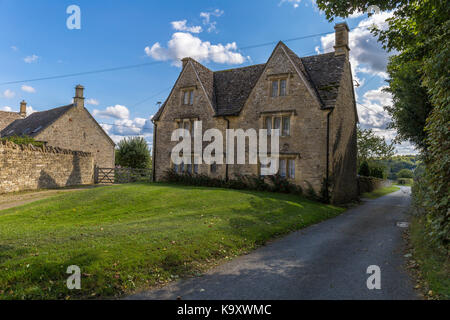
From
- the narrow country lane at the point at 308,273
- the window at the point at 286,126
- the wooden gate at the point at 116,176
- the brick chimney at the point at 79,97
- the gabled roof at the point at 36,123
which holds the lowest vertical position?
the narrow country lane at the point at 308,273

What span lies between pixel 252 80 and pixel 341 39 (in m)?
7.36

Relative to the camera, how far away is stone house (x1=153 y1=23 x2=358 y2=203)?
19984 mm

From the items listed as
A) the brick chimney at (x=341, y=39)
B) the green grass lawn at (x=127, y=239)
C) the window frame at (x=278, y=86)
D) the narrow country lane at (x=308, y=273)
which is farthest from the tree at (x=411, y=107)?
the narrow country lane at (x=308, y=273)

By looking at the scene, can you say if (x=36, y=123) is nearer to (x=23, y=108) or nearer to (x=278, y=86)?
(x=23, y=108)

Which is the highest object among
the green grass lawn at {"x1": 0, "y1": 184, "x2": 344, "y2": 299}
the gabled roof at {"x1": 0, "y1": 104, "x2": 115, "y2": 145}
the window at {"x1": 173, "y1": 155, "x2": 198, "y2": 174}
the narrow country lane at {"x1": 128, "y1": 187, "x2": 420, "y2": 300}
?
the gabled roof at {"x1": 0, "y1": 104, "x2": 115, "y2": 145}

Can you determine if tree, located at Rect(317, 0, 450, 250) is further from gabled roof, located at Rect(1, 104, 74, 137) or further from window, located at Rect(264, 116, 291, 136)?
gabled roof, located at Rect(1, 104, 74, 137)

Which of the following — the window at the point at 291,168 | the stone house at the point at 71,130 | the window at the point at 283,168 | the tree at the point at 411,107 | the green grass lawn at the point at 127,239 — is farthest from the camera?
the stone house at the point at 71,130

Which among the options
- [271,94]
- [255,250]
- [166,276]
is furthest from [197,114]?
[166,276]

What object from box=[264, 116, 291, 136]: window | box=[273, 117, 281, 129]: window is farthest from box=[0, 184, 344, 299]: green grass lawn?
box=[273, 117, 281, 129]: window

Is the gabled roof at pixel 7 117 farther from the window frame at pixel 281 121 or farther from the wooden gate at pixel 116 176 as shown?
the window frame at pixel 281 121

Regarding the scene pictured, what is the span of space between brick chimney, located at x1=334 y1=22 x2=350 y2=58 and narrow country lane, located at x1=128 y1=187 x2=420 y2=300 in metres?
16.3

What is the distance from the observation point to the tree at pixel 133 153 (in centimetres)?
4006

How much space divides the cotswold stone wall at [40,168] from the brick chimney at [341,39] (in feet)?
80.4

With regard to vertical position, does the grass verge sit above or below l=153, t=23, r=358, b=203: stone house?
below
